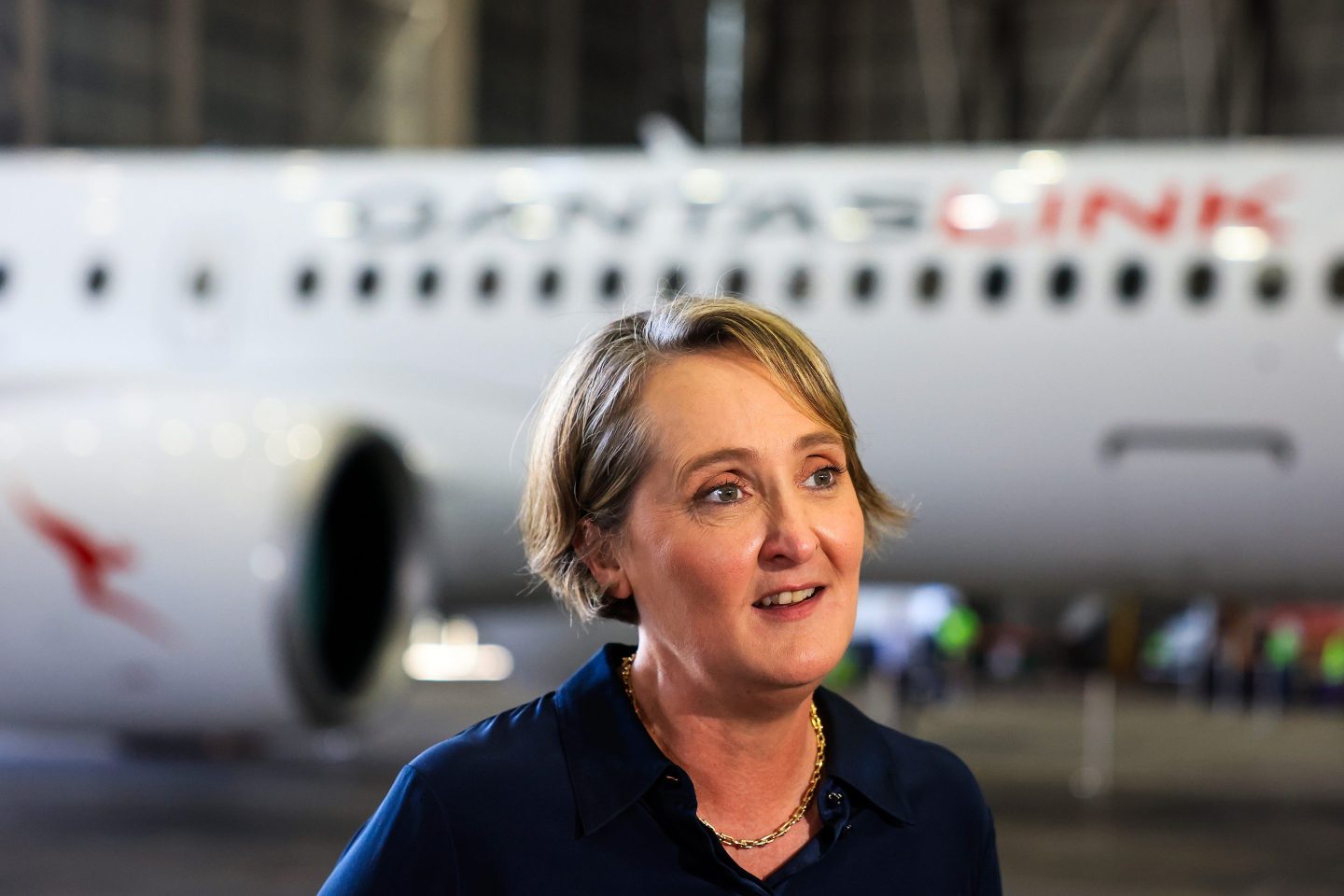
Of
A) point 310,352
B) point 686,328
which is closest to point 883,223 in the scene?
point 310,352

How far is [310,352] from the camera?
6.70m

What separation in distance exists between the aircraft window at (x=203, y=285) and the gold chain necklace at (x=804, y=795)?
19.1ft

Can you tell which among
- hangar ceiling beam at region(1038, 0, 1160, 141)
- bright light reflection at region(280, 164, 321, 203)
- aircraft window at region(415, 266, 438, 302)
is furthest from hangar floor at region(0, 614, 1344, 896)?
hangar ceiling beam at region(1038, 0, 1160, 141)

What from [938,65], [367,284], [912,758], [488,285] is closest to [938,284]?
[488,285]

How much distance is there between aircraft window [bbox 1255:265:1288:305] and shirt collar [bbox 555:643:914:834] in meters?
4.86

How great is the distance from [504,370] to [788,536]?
5364 millimetres

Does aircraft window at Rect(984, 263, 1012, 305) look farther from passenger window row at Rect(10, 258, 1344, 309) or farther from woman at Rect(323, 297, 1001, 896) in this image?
woman at Rect(323, 297, 1001, 896)

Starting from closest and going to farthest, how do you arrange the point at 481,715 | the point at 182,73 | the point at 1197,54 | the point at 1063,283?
the point at 1063,283 → the point at 481,715 → the point at 182,73 → the point at 1197,54

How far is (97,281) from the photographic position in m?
6.96

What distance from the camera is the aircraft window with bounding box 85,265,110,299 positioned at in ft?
22.8

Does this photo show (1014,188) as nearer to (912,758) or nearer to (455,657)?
(912,758)

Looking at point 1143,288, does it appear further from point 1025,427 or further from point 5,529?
point 5,529

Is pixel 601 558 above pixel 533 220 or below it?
below

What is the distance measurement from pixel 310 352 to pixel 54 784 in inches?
86.0
